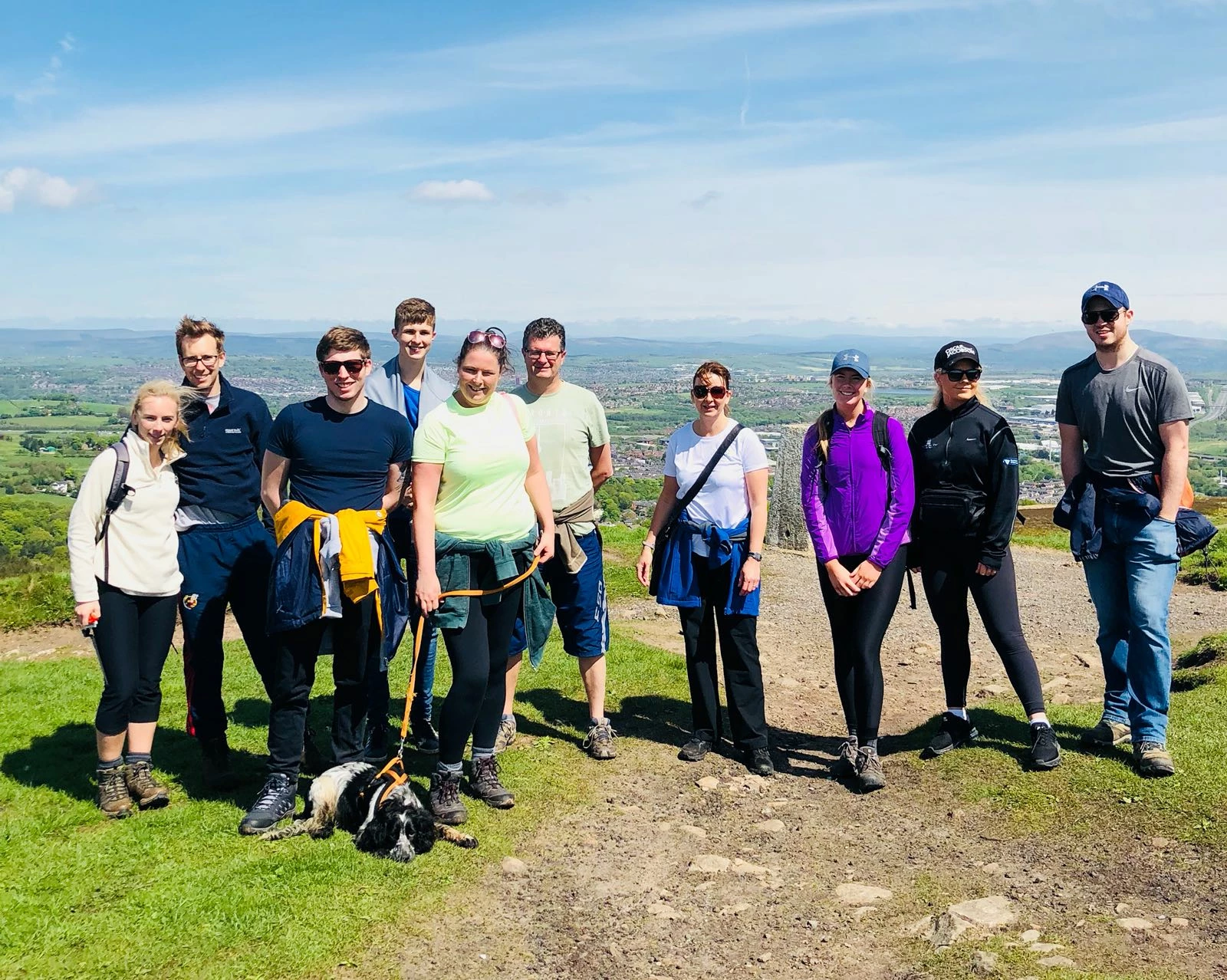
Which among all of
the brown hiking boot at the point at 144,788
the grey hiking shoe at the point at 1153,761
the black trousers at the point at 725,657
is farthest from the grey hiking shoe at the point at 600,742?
the grey hiking shoe at the point at 1153,761

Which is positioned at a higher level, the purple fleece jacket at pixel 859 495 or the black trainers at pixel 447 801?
the purple fleece jacket at pixel 859 495

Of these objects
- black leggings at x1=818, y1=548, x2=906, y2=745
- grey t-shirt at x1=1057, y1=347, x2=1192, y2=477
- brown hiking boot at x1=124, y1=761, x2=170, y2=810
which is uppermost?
grey t-shirt at x1=1057, y1=347, x2=1192, y2=477

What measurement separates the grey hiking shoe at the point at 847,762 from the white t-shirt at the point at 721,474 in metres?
1.61

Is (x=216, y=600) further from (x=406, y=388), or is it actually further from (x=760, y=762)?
(x=760, y=762)

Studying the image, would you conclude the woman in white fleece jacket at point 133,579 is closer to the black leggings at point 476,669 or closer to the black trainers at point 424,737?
the black leggings at point 476,669

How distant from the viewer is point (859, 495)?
6141mm

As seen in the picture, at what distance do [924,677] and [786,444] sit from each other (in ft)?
37.1

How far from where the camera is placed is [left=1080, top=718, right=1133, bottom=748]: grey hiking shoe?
6465mm

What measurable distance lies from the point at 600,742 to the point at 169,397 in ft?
12.1

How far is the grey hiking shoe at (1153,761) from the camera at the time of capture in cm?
594

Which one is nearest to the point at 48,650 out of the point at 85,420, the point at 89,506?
the point at 89,506

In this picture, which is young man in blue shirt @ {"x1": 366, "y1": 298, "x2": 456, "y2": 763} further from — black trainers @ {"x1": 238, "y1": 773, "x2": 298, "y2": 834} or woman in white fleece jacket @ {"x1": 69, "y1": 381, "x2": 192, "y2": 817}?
woman in white fleece jacket @ {"x1": 69, "y1": 381, "x2": 192, "y2": 817}

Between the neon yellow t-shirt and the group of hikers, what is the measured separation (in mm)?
14

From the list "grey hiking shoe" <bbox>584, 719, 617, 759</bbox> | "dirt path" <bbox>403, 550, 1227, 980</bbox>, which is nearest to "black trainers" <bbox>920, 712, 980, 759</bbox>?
"dirt path" <bbox>403, 550, 1227, 980</bbox>
